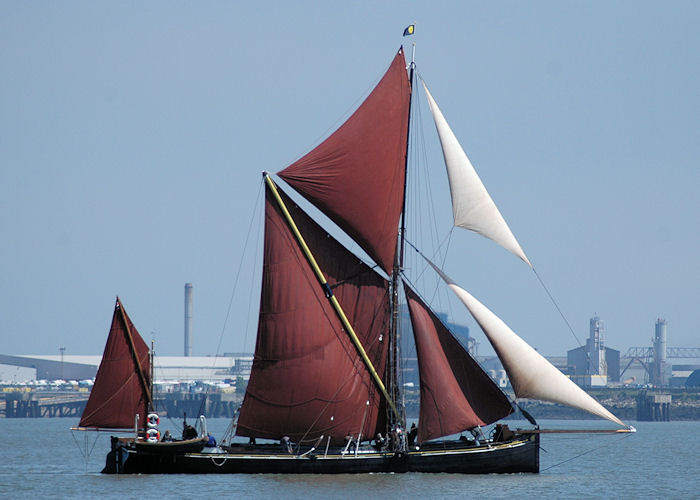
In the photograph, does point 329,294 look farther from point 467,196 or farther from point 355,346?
point 467,196

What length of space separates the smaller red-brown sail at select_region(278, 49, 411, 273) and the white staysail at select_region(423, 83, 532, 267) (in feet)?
8.59

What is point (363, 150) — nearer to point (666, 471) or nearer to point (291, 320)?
point (291, 320)

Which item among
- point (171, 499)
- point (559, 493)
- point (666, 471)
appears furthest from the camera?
point (666, 471)

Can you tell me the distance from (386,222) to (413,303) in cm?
418

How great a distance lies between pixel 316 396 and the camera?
64.5 metres

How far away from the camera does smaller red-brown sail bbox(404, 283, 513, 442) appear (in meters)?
64.6

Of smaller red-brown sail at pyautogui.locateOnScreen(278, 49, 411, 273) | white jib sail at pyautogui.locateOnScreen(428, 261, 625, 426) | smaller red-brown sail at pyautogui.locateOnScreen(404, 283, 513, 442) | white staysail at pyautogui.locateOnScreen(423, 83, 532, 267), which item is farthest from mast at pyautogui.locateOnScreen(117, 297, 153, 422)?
white staysail at pyautogui.locateOnScreen(423, 83, 532, 267)

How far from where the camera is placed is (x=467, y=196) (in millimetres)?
64250

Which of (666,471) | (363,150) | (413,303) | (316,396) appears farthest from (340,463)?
(666,471)

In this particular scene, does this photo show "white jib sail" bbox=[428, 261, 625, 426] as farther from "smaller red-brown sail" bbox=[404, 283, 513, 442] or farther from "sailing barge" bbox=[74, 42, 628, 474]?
"smaller red-brown sail" bbox=[404, 283, 513, 442]

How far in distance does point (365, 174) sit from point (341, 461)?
45.2ft

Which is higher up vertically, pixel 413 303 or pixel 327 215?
pixel 327 215

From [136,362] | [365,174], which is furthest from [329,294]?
[136,362]

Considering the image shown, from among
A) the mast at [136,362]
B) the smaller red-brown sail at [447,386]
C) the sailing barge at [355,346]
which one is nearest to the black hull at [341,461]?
the sailing barge at [355,346]
